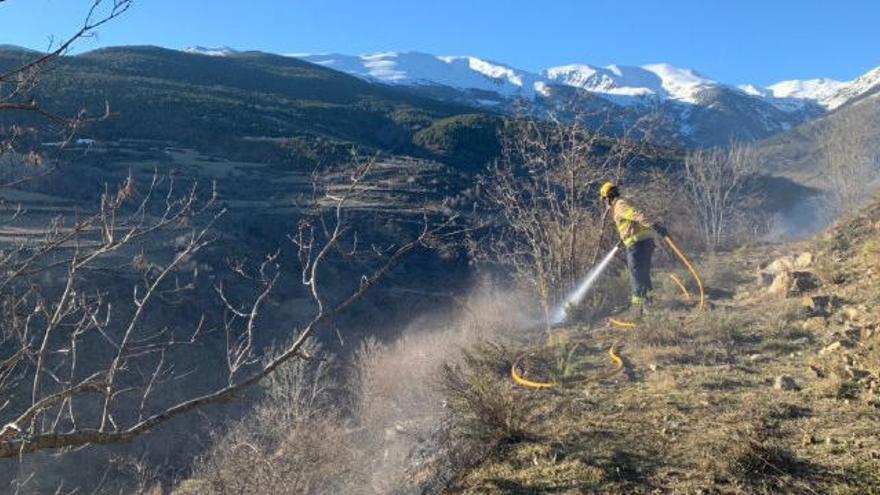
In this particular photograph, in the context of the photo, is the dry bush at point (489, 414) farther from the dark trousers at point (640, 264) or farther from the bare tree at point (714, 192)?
the bare tree at point (714, 192)

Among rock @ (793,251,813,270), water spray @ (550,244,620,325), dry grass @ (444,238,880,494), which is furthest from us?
water spray @ (550,244,620,325)

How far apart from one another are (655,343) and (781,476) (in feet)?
14.0

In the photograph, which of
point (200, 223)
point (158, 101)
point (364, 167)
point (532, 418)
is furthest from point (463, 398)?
point (158, 101)

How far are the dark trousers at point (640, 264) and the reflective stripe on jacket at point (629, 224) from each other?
0.58 feet

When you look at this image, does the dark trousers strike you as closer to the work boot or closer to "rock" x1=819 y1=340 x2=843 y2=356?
the work boot

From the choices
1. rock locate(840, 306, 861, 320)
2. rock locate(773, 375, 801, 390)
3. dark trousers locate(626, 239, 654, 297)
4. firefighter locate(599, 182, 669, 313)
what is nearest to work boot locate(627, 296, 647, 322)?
firefighter locate(599, 182, 669, 313)

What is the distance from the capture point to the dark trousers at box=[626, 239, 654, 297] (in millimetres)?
9938

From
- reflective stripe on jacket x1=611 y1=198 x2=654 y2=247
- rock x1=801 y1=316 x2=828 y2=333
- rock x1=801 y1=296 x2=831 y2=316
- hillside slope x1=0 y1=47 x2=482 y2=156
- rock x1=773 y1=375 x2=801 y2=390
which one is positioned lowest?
rock x1=773 y1=375 x2=801 y2=390

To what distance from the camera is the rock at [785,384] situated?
5.79m

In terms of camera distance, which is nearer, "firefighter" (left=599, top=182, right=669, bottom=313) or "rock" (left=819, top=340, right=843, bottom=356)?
"rock" (left=819, top=340, right=843, bottom=356)

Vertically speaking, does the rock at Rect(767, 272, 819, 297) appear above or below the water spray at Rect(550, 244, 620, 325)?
above

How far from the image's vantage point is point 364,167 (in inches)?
211

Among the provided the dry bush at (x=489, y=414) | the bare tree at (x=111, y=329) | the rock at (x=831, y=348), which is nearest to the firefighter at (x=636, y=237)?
the rock at (x=831, y=348)

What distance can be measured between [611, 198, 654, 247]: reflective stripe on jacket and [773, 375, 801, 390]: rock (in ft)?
12.3
